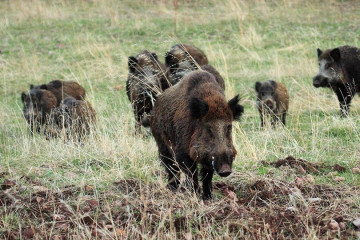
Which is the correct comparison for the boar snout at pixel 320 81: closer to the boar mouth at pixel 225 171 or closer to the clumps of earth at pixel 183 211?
the clumps of earth at pixel 183 211

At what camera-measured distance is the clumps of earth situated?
20.3 feet

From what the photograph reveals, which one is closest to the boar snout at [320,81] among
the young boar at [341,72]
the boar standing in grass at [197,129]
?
the young boar at [341,72]

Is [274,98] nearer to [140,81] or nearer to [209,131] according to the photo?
[140,81]

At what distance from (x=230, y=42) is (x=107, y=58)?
4479 mm

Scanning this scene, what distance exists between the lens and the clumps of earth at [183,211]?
6184mm

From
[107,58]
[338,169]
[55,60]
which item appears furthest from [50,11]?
[338,169]

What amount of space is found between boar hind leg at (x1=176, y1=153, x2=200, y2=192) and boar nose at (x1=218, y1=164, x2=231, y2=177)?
1.97 ft

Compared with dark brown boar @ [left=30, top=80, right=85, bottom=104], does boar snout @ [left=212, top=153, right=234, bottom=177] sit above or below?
above

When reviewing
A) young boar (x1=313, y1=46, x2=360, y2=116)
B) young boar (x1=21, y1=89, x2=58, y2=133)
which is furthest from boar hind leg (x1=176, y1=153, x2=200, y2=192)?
young boar (x1=313, y1=46, x2=360, y2=116)

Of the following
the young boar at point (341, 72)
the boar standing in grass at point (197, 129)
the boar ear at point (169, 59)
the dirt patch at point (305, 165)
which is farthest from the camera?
the young boar at point (341, 72)

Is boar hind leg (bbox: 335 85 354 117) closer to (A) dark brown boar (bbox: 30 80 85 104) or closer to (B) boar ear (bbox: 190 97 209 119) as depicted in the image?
(A) dark brown boar (bbox: 30 80 85 104)

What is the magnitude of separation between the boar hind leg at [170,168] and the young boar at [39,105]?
22.2 feet

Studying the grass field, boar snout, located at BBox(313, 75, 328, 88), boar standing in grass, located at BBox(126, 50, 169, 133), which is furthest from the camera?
boar snout, located at BBox(313, 75, 328, 88)

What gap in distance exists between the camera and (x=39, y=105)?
14414 mm
